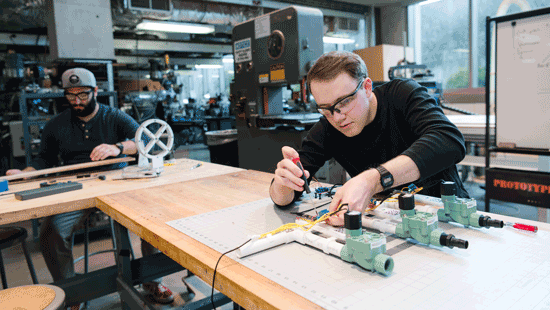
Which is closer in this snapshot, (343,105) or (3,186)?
(343,105)

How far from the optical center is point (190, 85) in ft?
39.8

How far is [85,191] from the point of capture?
1.71m

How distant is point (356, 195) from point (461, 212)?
27 centimetres

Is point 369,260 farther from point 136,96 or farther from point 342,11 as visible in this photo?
point 136,96

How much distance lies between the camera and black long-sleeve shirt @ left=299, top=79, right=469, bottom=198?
1.31 m

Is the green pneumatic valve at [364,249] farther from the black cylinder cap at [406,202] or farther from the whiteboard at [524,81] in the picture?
→ the whiteboard at [524,81]

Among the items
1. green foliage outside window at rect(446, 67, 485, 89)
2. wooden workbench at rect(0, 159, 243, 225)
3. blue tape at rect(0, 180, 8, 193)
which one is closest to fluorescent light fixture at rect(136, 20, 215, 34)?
green foliage outside window at rect(446, 67, 485, 89)

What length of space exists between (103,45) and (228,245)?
388 cm

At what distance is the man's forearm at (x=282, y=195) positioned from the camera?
4.05 feet

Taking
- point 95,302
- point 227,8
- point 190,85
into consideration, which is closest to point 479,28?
point 227,8

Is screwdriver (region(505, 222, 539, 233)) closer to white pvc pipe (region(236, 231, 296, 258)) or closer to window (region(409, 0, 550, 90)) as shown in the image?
white pvc pipe (region(236, 231, 296, 258))

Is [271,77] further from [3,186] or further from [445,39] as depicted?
[445,39]

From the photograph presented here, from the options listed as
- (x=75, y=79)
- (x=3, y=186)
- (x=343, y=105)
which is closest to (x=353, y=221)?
(x=343, y=105)

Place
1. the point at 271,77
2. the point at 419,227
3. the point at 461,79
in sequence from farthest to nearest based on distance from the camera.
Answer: the point at 461,79
the point at 271,77
the point at 419,227
